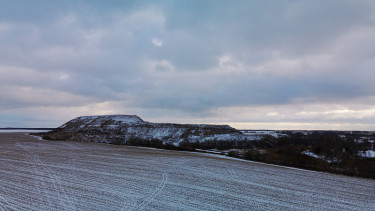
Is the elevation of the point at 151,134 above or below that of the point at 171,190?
above

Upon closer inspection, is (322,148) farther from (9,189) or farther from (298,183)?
(9,189)

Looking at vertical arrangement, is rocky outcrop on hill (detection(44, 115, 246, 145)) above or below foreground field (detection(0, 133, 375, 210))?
above

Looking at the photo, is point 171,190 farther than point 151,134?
No

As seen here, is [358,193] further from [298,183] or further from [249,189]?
[249,189]

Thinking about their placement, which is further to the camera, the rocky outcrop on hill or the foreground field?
the rocky outcrop on hill

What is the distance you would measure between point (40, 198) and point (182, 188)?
7441 mm

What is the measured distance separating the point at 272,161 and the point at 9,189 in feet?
82.4

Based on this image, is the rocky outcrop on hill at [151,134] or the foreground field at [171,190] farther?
the rocky outcrop on hill at [151,134]

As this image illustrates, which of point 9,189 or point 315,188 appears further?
point 315,188

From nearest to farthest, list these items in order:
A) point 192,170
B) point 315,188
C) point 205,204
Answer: point 205,204 → point 315,188 → point 192,170

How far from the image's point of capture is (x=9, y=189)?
40.2 ft

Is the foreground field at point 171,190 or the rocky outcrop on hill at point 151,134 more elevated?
the rocky outcrop on hill at point 151,134

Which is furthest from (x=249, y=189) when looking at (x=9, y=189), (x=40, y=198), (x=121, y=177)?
(x=9, y=189)

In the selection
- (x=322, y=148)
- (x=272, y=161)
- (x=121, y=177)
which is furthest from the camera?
(x=322, y=148)
